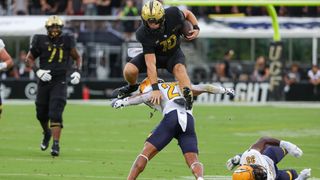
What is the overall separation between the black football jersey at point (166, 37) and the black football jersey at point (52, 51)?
3.85 meters

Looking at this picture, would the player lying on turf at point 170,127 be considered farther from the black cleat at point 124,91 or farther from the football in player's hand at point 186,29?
the football in player's hand at point 186,29

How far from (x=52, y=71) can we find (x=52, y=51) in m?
0.29

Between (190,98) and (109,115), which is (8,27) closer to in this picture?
(109,115)

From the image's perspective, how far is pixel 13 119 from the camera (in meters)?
20.6

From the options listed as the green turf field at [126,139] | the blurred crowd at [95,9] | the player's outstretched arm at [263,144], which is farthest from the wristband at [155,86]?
the blurred crowd at [95,9]

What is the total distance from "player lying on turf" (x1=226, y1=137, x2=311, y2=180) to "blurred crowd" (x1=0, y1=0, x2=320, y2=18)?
66.2 ft

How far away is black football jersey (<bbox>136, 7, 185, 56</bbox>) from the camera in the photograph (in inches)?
400

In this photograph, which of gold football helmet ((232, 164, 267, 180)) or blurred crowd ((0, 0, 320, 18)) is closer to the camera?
gold football helmet ((232, 164, 267, 180))

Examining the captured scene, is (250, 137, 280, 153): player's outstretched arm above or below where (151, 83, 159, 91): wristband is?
below

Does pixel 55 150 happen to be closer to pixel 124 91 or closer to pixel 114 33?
pixel 124 91

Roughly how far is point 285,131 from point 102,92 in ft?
35.4

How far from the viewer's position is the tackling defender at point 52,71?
13727 mm

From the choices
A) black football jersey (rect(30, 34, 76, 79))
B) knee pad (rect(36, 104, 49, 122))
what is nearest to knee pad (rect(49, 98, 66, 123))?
knee pad (rect(36, 104, 49, 122))

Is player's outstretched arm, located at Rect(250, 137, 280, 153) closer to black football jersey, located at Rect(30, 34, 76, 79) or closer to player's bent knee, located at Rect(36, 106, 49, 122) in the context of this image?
black football jersey, located at Rect(30, 34, 76, 79)
